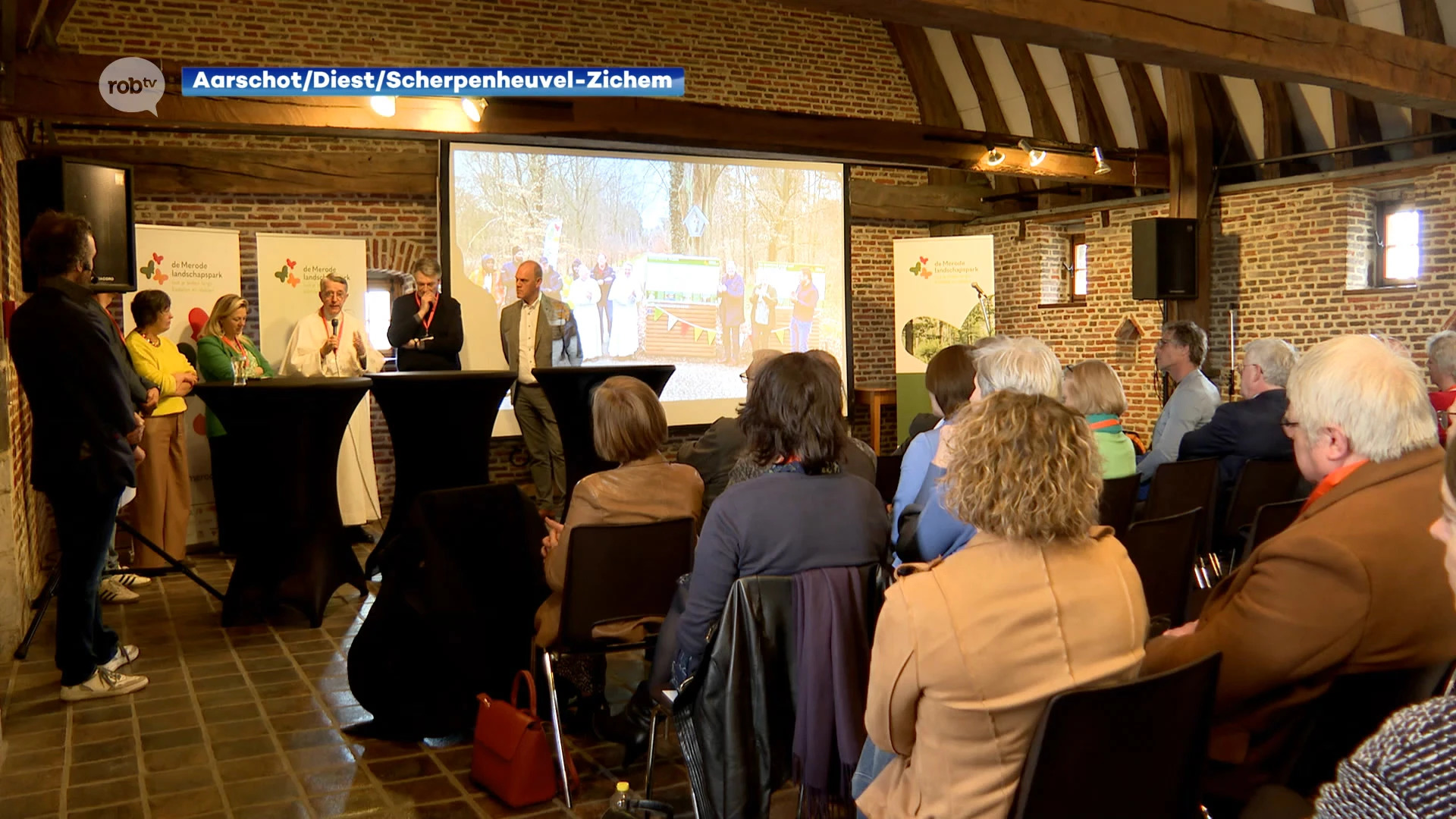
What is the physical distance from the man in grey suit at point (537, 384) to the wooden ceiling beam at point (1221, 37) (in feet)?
11.5

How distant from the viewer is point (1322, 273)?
902 centimetres

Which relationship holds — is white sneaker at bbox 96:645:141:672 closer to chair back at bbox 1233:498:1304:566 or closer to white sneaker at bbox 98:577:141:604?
white sneaker at bbox 98:577:141:604

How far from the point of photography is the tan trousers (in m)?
5.80

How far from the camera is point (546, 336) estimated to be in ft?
26.9

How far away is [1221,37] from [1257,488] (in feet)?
8.79

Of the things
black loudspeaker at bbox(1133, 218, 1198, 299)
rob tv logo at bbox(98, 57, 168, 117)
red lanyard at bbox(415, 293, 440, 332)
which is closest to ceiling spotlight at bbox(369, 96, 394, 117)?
rob tv logo at bbox(98, 57, 168, 117)

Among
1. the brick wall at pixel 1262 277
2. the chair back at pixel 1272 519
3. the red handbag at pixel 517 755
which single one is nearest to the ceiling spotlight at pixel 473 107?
the red handbag at pixel 517 755

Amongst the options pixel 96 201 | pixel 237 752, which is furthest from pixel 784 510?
pixel 96 201

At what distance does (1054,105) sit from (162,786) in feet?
32.0

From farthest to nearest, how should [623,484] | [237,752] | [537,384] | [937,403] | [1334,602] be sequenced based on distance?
[537,384] → [237,752] → [937,403] → [623,484] → [1334,602]

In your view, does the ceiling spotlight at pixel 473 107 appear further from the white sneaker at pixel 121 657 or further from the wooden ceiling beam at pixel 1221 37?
the white sneaker at pixel 121 657

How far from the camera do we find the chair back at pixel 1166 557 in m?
3.21

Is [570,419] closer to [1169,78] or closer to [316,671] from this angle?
[316,671]

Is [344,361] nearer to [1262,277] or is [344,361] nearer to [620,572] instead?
[620,572]
